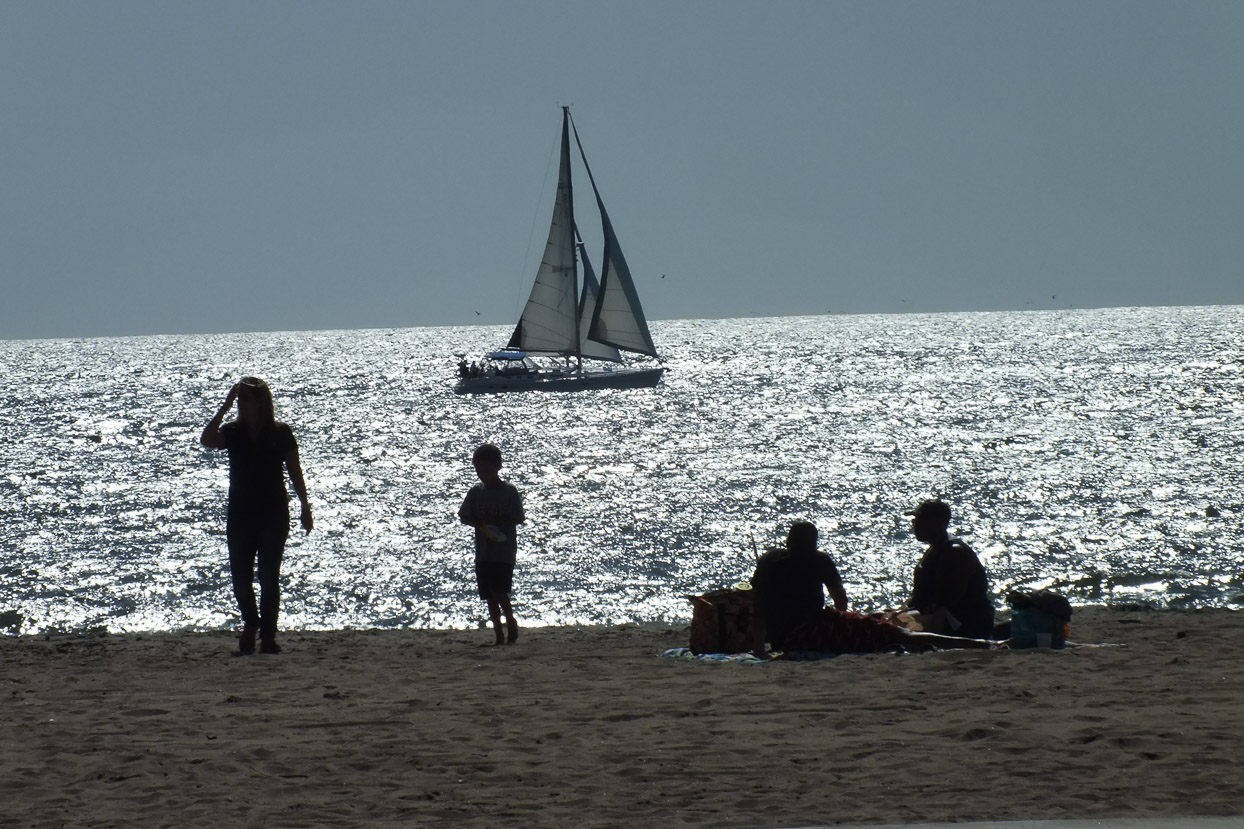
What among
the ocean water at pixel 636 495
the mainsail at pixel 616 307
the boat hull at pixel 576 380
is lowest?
the ocean water at pixel 636 495

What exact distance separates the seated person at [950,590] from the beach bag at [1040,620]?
0.35m

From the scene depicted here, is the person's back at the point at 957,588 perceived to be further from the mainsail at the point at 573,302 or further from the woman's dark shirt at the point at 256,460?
the mainsail at the point at 573,302

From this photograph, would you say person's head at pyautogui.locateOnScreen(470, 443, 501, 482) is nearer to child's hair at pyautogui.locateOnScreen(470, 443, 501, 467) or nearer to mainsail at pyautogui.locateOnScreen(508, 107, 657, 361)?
child's hair at pyautogui.locateOnScreen(470, 443, 501, 467)

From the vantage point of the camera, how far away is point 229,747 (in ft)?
18.6

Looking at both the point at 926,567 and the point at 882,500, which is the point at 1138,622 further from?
the point at 882,500

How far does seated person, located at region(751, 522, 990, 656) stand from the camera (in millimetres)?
8508

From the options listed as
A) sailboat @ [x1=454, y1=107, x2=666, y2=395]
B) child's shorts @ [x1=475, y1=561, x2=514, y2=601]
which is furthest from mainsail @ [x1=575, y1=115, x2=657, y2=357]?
child's shorts @ [x1=475, y1=561, x2=514, y2=601]

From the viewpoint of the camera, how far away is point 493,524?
9812mm

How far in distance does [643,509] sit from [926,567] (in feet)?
83.3

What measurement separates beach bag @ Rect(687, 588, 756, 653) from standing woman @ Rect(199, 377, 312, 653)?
270 centimetres

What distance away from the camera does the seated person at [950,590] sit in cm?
876

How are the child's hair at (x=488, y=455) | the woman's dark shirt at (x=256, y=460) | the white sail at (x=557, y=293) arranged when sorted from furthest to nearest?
the white sail at (x=557, y=293) < the child's hair at (x=488, y=455) < the woman's dark shirt at (x=256, y=460)

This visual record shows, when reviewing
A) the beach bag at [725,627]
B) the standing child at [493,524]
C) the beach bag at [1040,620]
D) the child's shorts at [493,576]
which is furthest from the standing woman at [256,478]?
the beach bag at [1040,620]

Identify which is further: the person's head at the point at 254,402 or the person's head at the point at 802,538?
the person's head at the point at 802,538
